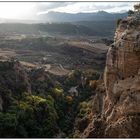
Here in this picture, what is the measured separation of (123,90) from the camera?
44.9m

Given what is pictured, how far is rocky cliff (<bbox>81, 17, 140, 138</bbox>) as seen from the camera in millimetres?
41719

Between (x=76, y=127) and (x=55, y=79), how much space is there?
36.1 metres

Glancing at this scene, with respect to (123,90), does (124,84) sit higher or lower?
higher

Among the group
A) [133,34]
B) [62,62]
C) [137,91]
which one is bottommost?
[62,62]

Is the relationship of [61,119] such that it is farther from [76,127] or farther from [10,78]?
[10,78]

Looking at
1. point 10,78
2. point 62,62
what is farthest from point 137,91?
point 62,62

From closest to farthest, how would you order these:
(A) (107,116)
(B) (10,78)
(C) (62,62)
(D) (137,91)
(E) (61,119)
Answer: (D) (137,91)
(A) (107,116)
(E) (61,119)
(B) (10,78)
(C) (62,62)

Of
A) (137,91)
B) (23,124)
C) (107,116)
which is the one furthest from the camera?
(23,124)

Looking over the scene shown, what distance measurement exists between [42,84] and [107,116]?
104 ft

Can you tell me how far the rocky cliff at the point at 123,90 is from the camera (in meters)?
41.7

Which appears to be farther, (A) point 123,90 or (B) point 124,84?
(B) point 124,84

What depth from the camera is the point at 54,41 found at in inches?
6978

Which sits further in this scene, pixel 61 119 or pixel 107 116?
pixel 61 119

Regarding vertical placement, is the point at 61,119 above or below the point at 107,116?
below
